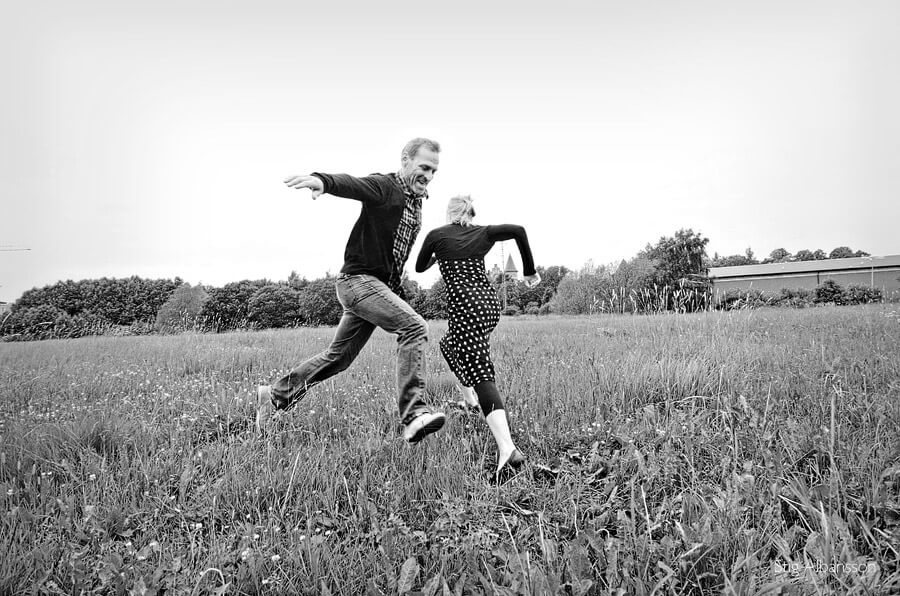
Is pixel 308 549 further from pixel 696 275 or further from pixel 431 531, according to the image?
pixel 696 275

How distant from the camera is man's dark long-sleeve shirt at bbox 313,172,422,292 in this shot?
330cm

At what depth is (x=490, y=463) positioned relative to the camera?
309cm

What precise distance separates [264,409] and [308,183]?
2.02 metres

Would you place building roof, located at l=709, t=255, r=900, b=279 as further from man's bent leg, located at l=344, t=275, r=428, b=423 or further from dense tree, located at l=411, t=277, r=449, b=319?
man's bent leg, located at l=344, t=275, r=428, b=423

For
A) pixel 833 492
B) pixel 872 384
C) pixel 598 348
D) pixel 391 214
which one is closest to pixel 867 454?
pixel 833 492

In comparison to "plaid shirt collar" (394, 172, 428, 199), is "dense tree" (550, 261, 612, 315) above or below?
below

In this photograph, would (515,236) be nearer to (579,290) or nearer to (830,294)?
(579,290)

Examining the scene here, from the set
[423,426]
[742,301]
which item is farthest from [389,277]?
[742,301]

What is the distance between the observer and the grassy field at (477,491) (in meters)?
1.91

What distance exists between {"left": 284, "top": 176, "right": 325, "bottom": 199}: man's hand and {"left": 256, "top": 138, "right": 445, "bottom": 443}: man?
13 cm

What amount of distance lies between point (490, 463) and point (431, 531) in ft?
2.93

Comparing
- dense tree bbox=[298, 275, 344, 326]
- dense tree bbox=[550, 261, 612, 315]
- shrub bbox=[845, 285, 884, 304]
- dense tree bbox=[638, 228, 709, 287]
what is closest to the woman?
dense tree bbox=[550, 261, 612, 315]

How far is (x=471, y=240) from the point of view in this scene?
3.71m

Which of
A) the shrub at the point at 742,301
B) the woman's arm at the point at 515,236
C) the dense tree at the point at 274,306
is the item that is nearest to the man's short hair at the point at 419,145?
the woman's arm at the point at 515,236
